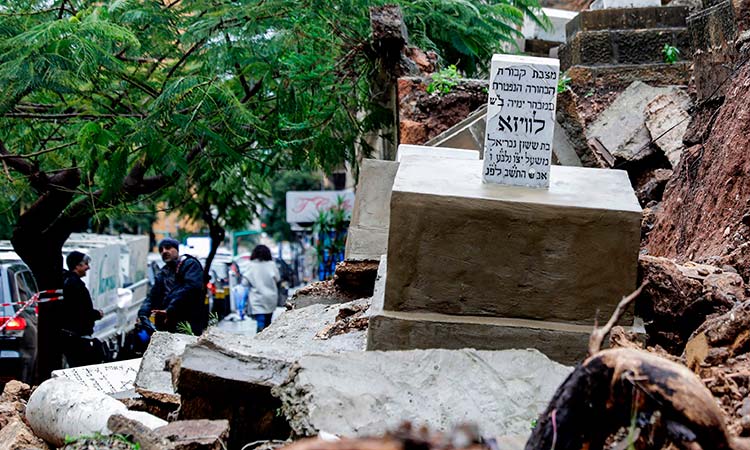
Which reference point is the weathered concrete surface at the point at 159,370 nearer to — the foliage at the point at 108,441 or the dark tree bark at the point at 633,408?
the foliage at the point at 108,441

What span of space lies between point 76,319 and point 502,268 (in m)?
8.14

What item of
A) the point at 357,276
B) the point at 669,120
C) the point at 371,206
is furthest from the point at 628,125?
the point at 357,276

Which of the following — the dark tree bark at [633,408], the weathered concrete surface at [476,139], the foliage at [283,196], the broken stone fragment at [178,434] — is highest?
the weathered concrete surface at [476,139]

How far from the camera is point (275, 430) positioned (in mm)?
4605

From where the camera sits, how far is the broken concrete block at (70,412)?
5.00m

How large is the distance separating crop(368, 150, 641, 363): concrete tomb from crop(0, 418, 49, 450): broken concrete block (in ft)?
6.88

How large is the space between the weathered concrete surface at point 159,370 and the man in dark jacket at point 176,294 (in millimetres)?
3574

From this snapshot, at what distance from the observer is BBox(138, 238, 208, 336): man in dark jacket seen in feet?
34.3

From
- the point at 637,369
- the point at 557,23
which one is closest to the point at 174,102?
the point at 637,369

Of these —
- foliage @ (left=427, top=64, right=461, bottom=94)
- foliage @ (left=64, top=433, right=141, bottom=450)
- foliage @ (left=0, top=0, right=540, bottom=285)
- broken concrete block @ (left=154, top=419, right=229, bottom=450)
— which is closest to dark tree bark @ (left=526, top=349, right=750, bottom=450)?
broken concrete block @ (left=154, top=419, right=229, bottom=450)

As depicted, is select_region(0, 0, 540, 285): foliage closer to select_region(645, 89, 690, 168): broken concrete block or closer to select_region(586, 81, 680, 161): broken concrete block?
select_region(586, 81, 680, 161): broken concrete block

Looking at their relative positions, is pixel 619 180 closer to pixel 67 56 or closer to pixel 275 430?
pixel 275 430

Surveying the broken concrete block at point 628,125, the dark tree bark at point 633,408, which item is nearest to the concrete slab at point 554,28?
the broken concrete block at point 628,125

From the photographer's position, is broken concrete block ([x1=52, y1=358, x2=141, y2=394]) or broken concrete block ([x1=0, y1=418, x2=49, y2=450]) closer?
broken concrete block ([x1=0, y1=418, x2=49, y2=450])
